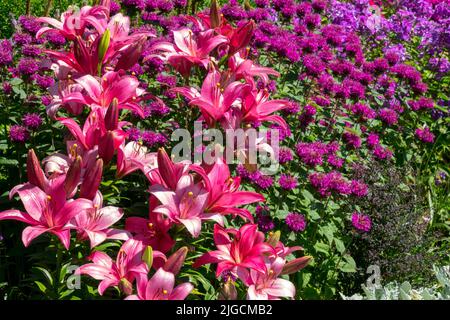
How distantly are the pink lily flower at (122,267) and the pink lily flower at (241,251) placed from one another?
0.19m

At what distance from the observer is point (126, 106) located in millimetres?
2424

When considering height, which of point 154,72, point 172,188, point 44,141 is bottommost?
point 172,188

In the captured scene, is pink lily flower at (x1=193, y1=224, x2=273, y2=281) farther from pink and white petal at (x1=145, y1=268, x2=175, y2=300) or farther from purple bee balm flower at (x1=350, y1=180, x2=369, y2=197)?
purple bee balm flower at (x1=350, y1=180, x2=369, y2=197)

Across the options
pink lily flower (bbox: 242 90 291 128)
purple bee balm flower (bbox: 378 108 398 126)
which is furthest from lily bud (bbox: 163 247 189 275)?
purple bee balm flower (bbox: 378 108 398 126)

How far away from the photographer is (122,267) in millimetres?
2117

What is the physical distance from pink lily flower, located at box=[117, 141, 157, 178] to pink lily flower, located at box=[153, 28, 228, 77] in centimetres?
41

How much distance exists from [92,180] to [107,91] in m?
0.42

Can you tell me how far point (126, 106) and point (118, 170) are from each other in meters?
0.24

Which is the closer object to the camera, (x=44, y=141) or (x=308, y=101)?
(x=44, y=141)

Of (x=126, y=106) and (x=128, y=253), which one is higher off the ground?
(x=126, y=106)

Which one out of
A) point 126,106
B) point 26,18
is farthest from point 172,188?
point 26,18

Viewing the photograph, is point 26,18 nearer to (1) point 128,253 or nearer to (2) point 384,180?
(1) point 128,253

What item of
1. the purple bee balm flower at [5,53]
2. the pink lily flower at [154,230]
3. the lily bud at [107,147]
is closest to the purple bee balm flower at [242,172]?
the pink lily flower at [154,230]
